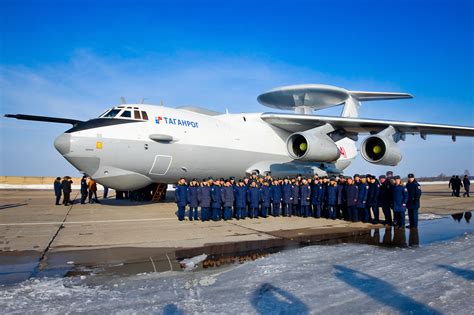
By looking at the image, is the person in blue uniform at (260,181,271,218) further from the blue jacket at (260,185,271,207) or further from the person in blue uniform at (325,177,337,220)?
the person in blue uniform at (325,177,337,220)

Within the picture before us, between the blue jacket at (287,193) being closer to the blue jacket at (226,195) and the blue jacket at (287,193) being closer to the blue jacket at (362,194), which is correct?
the blue jacket at (226,195)

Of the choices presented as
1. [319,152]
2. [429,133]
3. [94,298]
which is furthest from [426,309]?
[429,133]

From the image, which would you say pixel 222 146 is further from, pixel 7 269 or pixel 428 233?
pixel 7 269

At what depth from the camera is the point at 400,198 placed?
318 inches

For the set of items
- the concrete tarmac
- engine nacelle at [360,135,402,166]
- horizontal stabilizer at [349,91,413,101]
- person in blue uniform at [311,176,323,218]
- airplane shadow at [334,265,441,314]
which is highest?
horizontal stabilizer at [349,91,413,101]

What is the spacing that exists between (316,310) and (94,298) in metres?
2.05

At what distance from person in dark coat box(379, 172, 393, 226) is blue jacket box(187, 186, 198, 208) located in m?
4.81

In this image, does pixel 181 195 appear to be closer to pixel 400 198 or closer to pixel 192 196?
pixel 192 196

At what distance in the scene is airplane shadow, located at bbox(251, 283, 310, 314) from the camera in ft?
9.68

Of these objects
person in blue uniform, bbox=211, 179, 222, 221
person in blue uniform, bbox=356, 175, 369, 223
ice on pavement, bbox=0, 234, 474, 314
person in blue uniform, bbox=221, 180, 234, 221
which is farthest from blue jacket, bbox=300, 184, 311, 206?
ice on pavement, bbox=0, 234, 474, 314

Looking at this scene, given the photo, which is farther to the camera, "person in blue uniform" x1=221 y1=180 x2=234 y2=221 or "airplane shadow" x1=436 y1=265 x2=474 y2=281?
"person in blue uniform" x1=221 y1=180 x2=234 y2=221

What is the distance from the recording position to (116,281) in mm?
3828

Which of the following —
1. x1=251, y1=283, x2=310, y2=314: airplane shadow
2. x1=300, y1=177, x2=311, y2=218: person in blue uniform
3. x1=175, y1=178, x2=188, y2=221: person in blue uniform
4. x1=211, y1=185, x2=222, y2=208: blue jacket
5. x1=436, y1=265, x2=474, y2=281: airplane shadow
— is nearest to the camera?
x1=251, y1=283, x2=310, y2=314: airplane shadow

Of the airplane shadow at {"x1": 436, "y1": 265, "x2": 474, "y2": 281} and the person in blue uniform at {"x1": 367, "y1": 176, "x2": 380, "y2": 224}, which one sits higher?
the person in blue uniform at {"x1": 367, "y1": 176, "x2": 380, "y2": 224}
